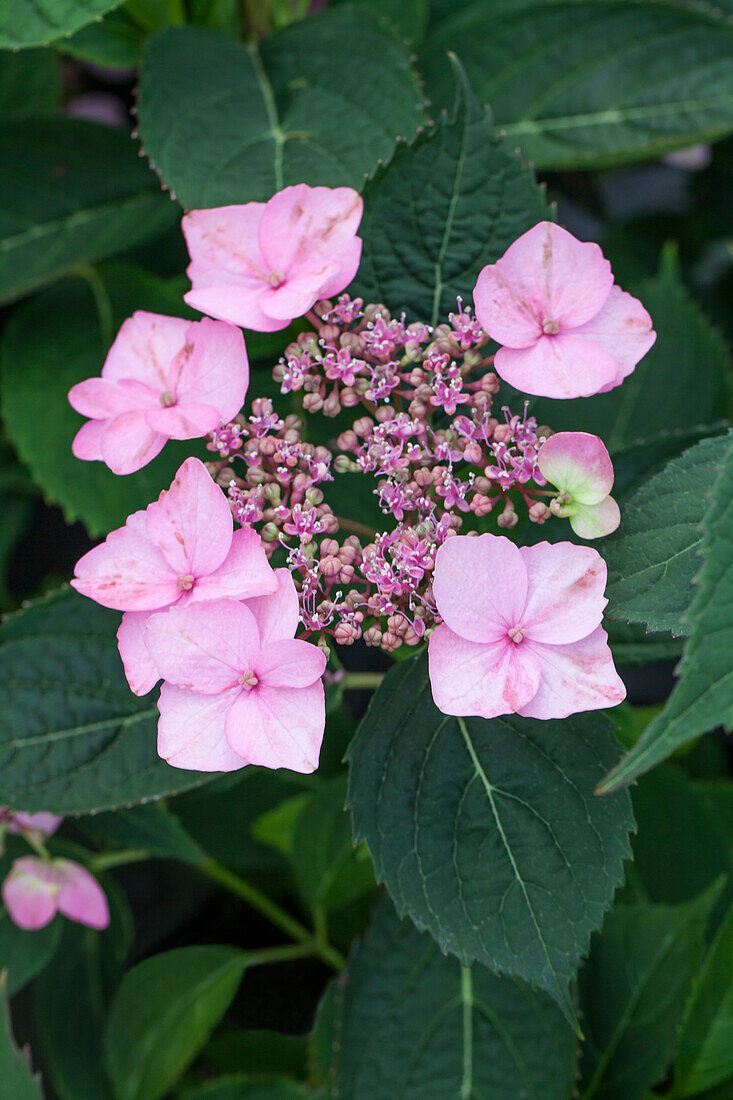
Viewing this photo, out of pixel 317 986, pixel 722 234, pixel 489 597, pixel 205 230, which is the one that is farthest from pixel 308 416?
pixel 722 234

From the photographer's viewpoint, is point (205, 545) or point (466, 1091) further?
point (466, 1091)

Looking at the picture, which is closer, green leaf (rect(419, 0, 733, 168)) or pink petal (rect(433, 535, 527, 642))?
pink petal (rect(433, 535, 527, 642))

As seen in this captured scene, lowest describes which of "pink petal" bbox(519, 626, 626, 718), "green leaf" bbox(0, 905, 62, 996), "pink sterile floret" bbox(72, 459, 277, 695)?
"green leaf" bbox(0, 905, 62, 996)

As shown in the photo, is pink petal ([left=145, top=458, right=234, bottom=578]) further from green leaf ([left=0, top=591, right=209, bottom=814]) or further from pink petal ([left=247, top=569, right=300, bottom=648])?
green leaf ([left=0, top=591, right=209, bottom=814])

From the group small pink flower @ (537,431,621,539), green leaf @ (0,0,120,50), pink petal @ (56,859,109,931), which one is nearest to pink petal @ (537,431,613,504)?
small pink flower @ (537,431,621,539)

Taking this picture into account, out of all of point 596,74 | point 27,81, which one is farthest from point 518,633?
point 27,81

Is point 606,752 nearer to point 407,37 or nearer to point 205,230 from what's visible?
point 205,230

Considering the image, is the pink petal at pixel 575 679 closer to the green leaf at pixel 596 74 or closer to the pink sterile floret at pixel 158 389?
the pink sterile floret at pixel 158 389

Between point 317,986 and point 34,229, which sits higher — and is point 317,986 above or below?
below
